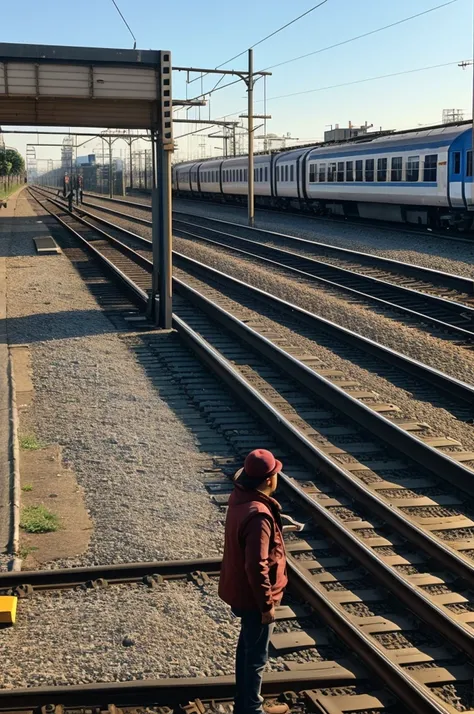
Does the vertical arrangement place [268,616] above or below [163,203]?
below

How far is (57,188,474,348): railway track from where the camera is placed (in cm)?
1387

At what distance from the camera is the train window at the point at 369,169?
28766mm

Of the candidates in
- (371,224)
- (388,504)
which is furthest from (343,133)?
(388,504)

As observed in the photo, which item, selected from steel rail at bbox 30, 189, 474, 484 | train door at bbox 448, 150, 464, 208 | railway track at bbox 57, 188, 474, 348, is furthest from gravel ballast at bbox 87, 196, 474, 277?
steel rail at bbox 30, 189, 474, 484

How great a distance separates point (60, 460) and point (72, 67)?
7.11m

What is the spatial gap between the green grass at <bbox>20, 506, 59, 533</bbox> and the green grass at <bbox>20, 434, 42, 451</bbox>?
1545 millimetres

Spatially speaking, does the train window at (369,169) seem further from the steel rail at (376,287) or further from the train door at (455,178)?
the steel rail at (376,287)

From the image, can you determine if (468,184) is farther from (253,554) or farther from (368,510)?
(253,554)

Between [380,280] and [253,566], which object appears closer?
[253,566]

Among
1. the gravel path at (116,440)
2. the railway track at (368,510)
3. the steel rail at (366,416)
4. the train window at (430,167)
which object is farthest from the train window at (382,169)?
the railway track at (368,510)

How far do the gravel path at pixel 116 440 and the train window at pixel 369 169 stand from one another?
1575cm

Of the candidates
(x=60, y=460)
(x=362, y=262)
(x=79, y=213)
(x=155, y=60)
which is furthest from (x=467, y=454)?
(x=79, y=213)

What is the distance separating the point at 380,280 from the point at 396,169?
1050 cm

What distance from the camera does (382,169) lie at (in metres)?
27.9
